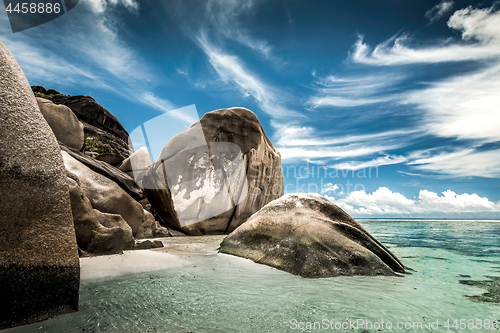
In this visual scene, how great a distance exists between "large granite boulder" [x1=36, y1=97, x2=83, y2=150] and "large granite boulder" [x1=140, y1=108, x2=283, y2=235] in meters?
3.13

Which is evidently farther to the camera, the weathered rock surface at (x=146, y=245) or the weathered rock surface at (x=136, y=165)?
the weathered rock surface at (x=136, y=165)

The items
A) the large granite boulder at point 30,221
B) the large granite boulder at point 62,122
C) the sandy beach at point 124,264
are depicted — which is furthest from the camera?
the large granite boulder at point 62,122

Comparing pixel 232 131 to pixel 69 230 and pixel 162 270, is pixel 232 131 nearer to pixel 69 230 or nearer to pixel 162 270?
pixel 162 270

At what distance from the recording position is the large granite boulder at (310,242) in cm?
372

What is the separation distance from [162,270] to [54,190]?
197cm

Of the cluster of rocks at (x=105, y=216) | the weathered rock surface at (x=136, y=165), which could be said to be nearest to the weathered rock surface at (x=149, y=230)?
the cluster of rocks at (x=105, y=216)

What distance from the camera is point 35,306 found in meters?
2.00

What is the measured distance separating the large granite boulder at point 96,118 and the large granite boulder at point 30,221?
53.1 feet

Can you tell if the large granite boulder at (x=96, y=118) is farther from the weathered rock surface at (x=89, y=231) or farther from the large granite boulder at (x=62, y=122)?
the weathered rock surface at (x=89, y=231)

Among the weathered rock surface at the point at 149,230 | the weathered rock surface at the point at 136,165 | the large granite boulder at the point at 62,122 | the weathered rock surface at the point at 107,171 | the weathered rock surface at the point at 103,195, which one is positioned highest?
the large granite boulder at the point at 62,122

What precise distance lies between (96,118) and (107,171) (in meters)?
13.7

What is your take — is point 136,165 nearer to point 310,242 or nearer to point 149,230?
point 149,230

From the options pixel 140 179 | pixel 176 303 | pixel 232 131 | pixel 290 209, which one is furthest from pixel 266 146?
pixel 176 303

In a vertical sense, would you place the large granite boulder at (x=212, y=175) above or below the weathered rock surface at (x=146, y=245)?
above
